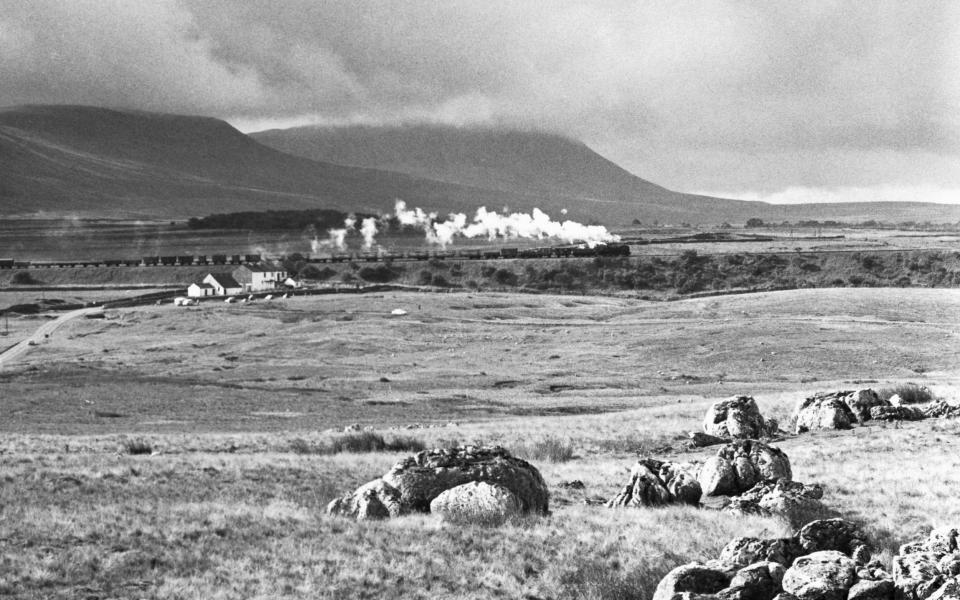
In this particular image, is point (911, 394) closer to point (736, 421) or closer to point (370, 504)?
point (736, 421)

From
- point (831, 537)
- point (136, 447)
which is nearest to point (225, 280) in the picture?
point (136, 447)

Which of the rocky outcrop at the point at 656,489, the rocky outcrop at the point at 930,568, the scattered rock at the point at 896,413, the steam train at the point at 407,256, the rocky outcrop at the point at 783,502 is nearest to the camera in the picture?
the rocky outcrop at the point at 930,568

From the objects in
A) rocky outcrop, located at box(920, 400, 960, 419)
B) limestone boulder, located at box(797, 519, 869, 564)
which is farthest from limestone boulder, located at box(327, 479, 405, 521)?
rocky outcrop, located at box(920, 400, 960, 419)

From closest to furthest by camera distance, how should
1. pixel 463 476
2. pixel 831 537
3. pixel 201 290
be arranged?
1. pixel 831 537
2. pixel 463 476
3. pixel 201 290

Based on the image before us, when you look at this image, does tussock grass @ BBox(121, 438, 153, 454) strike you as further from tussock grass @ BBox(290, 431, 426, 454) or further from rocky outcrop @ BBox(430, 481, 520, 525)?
rocky outcrop @ BBox(430, 481, 520, 525)

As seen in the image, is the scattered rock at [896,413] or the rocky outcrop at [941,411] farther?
the scattered rock at [896,413]

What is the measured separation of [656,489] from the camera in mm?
24406

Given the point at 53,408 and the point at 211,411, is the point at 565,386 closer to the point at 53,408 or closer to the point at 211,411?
the point at 211,411

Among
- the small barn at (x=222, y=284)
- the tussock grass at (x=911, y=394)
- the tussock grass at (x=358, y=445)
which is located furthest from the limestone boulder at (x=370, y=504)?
the small barn at (x=222, y=284)

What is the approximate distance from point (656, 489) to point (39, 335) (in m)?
89.1

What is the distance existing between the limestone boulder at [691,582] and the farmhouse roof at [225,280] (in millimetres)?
138752

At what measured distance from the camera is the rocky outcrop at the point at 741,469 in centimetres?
2533

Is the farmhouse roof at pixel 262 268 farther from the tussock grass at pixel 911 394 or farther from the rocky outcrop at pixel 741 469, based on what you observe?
the rocky outcrop at pixel 741 469

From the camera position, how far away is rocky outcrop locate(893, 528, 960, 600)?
15906mm
